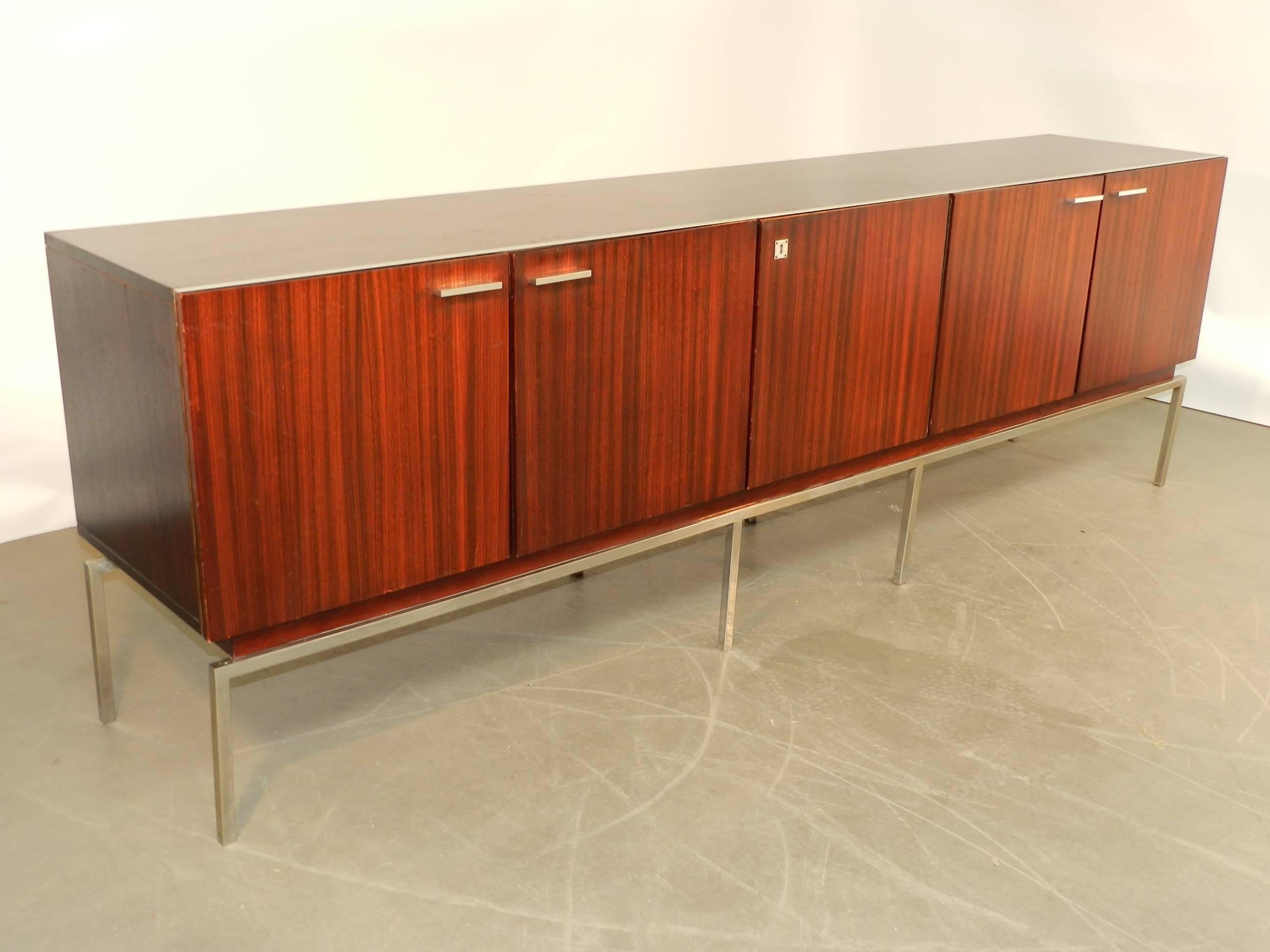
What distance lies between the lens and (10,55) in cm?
308

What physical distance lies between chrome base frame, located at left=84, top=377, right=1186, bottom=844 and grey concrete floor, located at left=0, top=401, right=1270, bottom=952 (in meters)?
0.08

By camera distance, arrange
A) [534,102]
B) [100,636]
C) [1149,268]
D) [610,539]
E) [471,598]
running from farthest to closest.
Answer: [534,102] < [1149,268] < [610,539] < [100,636] < [471,598]

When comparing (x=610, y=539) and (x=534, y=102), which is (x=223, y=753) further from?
(x=534, y=102)

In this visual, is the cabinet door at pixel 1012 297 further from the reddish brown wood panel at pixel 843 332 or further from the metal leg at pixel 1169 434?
the metal leg at pixel 1169 434

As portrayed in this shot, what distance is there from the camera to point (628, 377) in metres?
2.46

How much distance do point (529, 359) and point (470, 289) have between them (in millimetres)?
203

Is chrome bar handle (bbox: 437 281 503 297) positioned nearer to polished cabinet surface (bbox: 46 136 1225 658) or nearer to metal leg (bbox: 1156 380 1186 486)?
polished cabinet surface (bbox: 46 136 1225 658)

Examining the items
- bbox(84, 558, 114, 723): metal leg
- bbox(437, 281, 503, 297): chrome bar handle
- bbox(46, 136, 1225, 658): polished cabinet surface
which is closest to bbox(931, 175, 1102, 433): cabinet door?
bbox(46, 136, 1225, 658): polished cabinet surface

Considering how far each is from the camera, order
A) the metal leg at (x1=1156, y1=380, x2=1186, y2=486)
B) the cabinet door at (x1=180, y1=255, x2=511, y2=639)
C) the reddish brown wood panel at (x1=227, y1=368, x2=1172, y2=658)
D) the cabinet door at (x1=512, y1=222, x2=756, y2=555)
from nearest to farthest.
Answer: the cabinet door at (x1=180, y1=255, x2=511, y2=639) → the reddish brown wood panel at (x1=227, y1=368, x2=1172, y2=658) → the cabinet door at (x1=512, y1=222, x2=756, y2=555) → the metal leg at (x1=1156, y1=380, x2=1186, y2=486)

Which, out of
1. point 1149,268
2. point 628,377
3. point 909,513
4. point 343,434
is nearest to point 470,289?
point 343,434

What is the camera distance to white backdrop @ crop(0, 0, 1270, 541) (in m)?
3.27

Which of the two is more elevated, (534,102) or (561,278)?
(534,102)

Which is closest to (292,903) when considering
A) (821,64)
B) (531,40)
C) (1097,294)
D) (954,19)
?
(1097,294)

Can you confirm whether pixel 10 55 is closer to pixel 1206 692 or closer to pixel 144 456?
pixel 144 456
